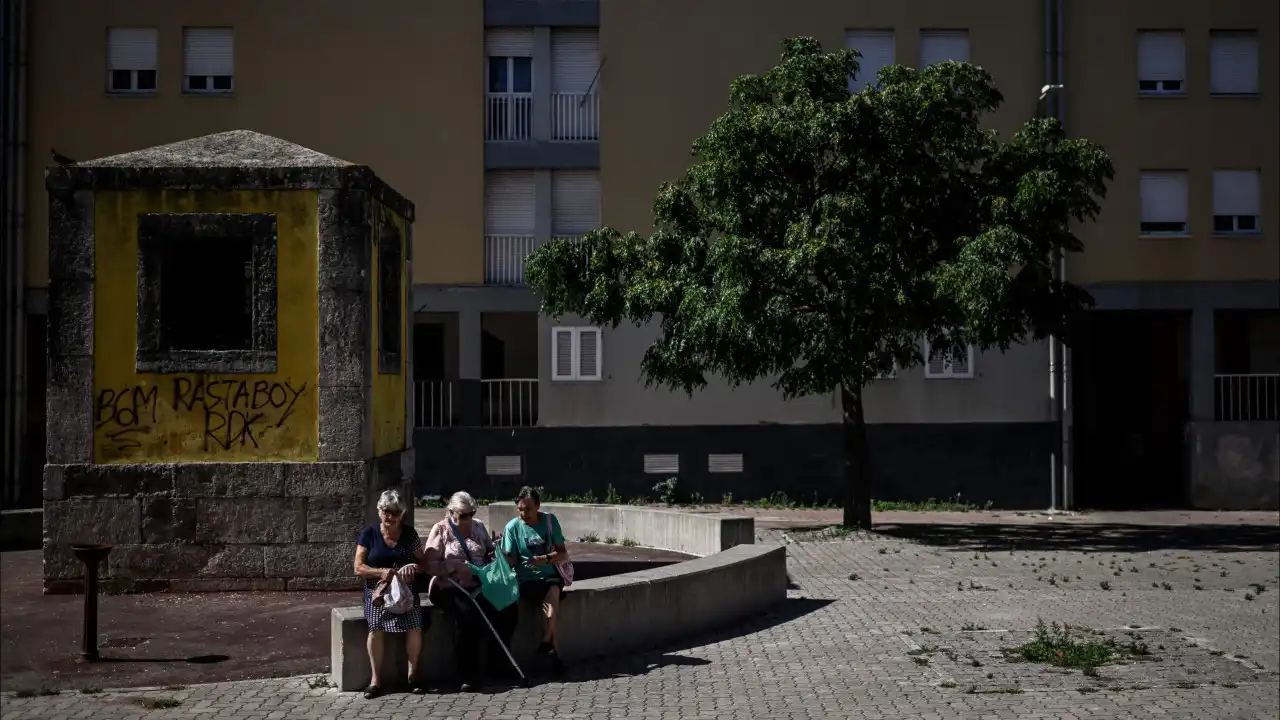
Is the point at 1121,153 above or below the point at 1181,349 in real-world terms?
above

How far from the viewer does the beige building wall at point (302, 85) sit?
91.6 ft

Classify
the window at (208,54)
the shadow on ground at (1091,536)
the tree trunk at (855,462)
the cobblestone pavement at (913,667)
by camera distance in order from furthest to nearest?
1. the window at (208,54)
2. the tree trunk at (855,462)
3. the shadow on ground at (1091,536)
4. the cobblestone pavement at (913,667)

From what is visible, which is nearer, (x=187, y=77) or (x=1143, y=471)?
(x=187, y=77)

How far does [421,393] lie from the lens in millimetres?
29234

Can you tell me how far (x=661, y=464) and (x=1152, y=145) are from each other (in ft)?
36.0

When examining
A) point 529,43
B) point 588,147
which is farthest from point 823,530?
point 529,43

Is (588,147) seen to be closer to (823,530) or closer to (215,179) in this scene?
(823,530)

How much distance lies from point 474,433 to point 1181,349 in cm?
1387

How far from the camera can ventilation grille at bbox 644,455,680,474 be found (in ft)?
93.3

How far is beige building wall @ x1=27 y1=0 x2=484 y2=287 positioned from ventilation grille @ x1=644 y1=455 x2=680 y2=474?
18.0ft

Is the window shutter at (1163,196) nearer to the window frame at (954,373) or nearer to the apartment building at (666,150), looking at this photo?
the apartment building at (666,150)

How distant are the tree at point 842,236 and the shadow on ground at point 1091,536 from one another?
5.74ft

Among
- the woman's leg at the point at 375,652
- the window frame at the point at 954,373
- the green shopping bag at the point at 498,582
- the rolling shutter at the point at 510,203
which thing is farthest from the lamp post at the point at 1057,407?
the woman's leg at the point at 375,652

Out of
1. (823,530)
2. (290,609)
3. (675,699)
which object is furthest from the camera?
(823,530)
